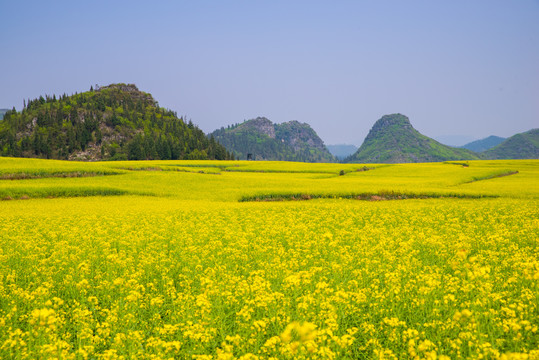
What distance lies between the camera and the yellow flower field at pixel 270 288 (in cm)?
587

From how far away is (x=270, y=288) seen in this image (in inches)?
341

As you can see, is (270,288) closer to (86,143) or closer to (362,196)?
(362,196)

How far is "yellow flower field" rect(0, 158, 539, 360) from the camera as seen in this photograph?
5.87 meters

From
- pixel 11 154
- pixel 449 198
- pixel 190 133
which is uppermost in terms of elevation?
pixel 190 133

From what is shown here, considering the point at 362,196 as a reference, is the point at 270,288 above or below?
above

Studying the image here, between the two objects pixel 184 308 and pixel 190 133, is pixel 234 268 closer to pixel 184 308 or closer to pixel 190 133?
pixel 184 308

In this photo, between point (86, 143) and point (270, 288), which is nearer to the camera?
point (270, 288)

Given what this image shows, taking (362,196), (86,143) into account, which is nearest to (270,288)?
(362,196)

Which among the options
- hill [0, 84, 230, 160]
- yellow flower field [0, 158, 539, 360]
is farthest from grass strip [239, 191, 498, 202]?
hill [0, 84, 230, 160]

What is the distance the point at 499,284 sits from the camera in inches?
Answer: 359

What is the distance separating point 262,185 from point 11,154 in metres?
178

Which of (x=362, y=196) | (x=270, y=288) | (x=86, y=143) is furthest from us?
(x=86, y=143)

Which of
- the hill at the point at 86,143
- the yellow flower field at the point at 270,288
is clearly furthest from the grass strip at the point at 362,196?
the hill at the point at 86,143

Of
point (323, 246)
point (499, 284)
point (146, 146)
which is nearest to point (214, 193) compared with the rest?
point (323, 246)
